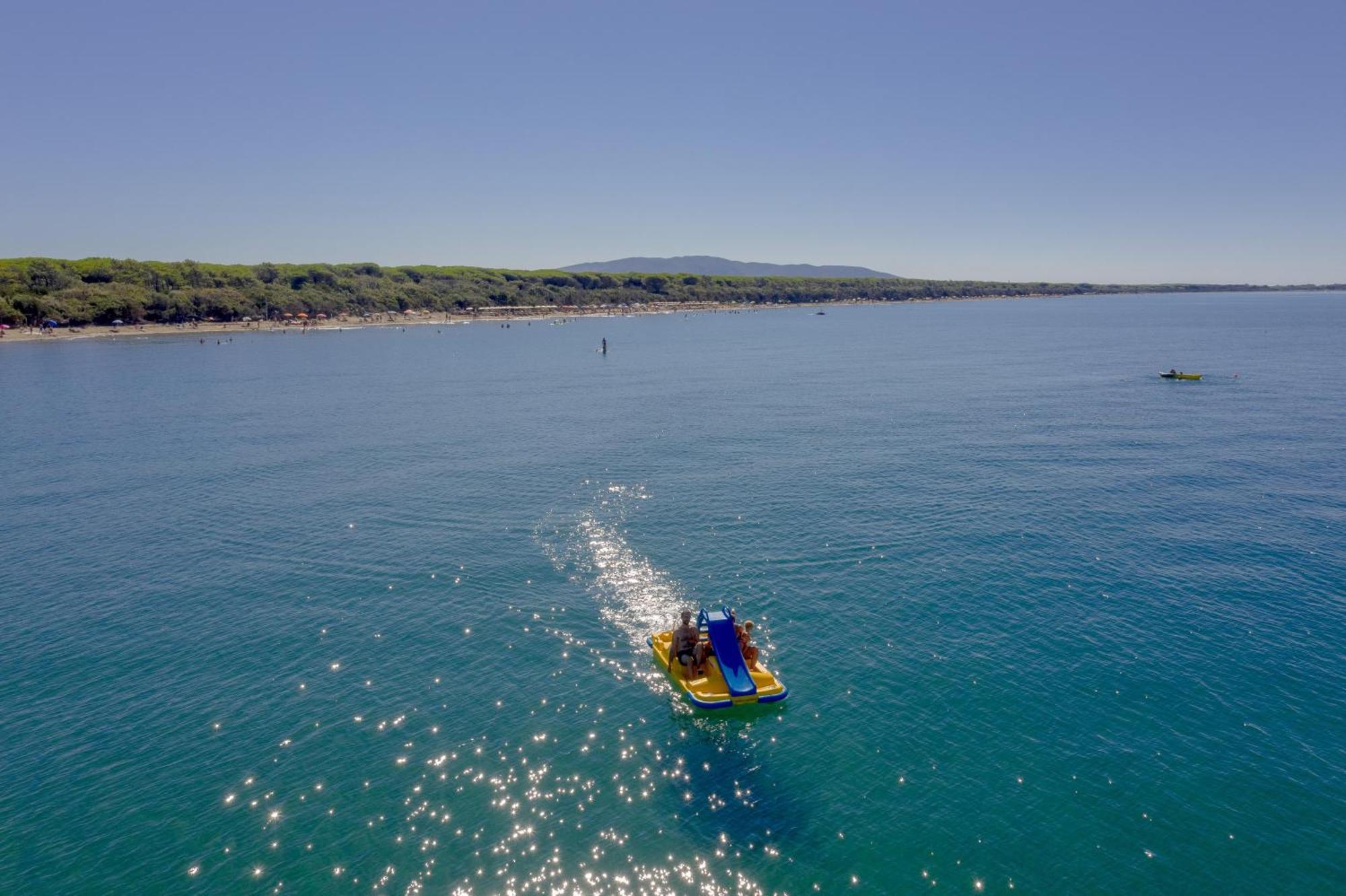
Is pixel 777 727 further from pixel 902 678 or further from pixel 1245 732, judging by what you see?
pixel 1245 732

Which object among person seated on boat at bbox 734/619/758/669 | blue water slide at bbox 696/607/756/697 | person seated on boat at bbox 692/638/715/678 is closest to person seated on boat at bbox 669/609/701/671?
person seated on boat at bbox 692/638/715/678

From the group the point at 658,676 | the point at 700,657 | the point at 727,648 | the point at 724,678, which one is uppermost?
the point at 727,648

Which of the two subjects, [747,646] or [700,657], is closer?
[700,657]

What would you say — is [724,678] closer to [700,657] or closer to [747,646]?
[700,657]

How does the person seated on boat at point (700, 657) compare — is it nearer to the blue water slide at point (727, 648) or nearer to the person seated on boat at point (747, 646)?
the blue water slide at point (727, 648)

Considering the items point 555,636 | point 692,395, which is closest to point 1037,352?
point 692,395

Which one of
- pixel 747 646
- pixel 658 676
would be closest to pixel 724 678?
pixel 747 646

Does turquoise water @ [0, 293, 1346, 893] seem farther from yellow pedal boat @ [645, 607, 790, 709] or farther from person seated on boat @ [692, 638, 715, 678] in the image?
person seated on boat @ [692, 638, 715, 678]
